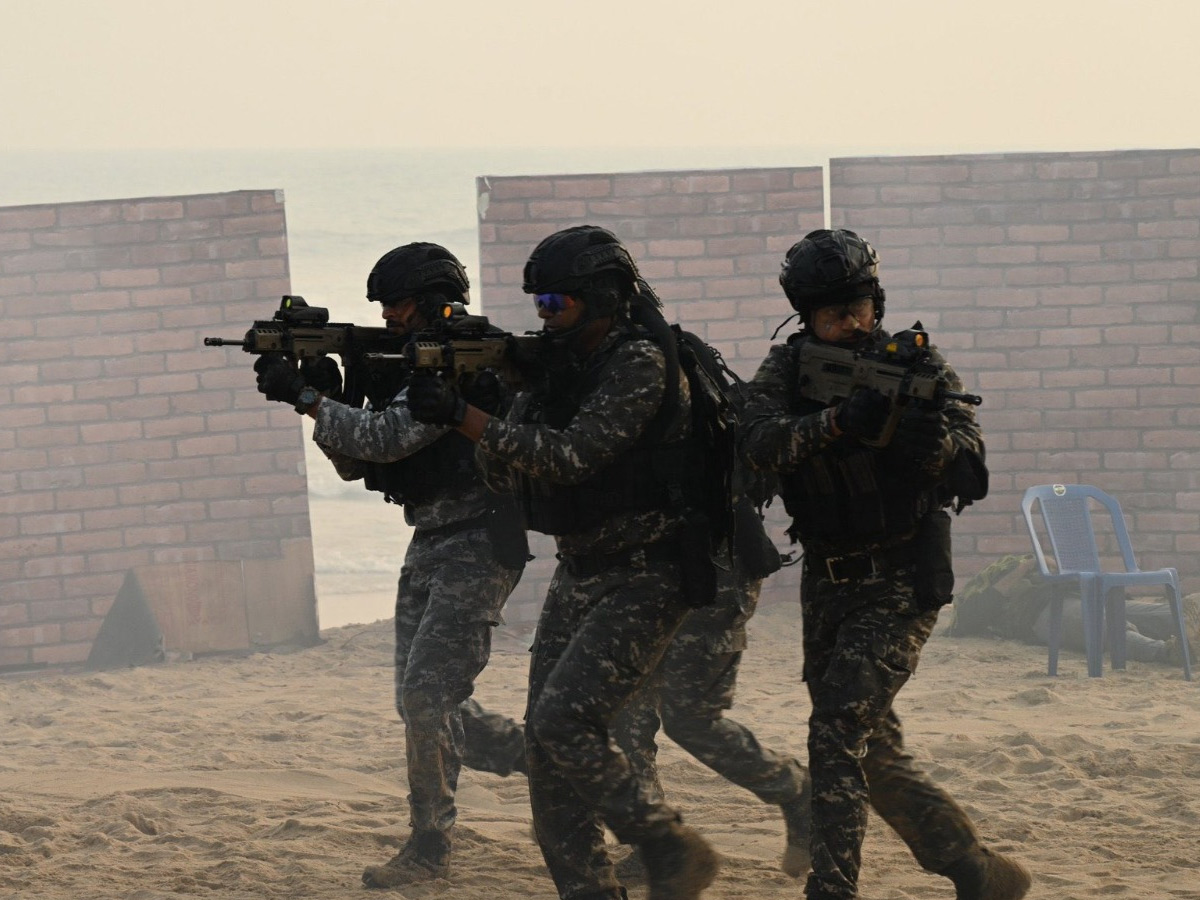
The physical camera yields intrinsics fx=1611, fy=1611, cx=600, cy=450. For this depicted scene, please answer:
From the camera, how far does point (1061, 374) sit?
32.7 ft

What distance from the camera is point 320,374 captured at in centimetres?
512

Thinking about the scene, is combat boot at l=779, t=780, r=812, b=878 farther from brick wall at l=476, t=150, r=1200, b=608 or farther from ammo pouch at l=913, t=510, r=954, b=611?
brick wall at l=476, t=150, r=1200, b=608

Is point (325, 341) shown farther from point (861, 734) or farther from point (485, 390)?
point (861, 734)

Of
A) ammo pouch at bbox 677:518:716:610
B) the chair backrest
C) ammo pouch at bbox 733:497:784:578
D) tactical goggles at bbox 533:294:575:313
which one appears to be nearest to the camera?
ammo pouch at bbox 677:518:716:610

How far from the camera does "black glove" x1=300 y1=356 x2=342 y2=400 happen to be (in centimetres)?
512

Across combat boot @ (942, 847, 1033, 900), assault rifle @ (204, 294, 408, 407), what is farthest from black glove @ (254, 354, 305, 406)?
combat boot @ (942, 847, 1033, 900)

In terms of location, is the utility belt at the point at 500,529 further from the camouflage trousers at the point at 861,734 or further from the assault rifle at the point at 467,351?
the camouflage trousers at the point at 861,734

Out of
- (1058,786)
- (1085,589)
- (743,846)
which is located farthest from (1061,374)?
(743,846)

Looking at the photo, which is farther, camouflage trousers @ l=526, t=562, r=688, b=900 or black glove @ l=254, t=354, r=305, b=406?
black glove @ l=254, t=354, r=305, b=406

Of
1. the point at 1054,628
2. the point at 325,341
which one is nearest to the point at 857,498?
the point at 325,341

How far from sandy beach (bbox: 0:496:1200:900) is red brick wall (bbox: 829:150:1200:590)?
4.60 feet

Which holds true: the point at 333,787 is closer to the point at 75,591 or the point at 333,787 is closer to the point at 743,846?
the point at 743,846

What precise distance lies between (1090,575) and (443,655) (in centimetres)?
455

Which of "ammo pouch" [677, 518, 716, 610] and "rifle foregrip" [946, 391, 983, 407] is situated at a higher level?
"rifle foregrip" [946, 391, 983, 407]
